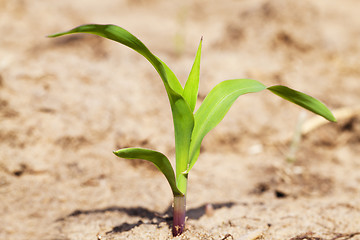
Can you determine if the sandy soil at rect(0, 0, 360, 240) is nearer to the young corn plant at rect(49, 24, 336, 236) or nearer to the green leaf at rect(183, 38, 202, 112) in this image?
the young corn plant at rect(49, 24, 336, 236)

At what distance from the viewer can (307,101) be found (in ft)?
3.17

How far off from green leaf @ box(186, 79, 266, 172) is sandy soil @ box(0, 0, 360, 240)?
30 centimetres

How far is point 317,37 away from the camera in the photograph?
266 centimetres

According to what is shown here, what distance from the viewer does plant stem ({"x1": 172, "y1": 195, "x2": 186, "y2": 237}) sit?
3.37ft

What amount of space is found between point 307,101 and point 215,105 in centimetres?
26

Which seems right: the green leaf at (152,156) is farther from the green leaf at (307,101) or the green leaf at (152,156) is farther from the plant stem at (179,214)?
the green leaf at (307,101)

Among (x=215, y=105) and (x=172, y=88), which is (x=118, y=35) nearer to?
(x=172, y=88)

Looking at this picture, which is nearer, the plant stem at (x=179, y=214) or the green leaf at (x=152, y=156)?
the green leaf at (x=152, y=156)

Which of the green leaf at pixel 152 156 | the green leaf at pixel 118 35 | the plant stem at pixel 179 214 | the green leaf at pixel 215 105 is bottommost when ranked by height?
the plant stem at pixel 179 214

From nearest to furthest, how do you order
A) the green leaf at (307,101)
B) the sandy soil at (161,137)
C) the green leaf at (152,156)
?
the green leaf at (152,156) < the green leaf at (307,101) < the sandy soil at (161,137)

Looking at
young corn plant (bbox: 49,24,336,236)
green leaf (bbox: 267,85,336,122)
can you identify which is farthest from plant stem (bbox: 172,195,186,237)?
green leaf (bbox: 267,85,336,122)

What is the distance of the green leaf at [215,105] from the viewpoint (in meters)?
1.00

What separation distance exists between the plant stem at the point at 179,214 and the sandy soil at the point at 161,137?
41mm

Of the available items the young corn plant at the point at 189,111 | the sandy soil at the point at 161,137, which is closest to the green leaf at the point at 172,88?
the young corn plant at the point at 189,111
